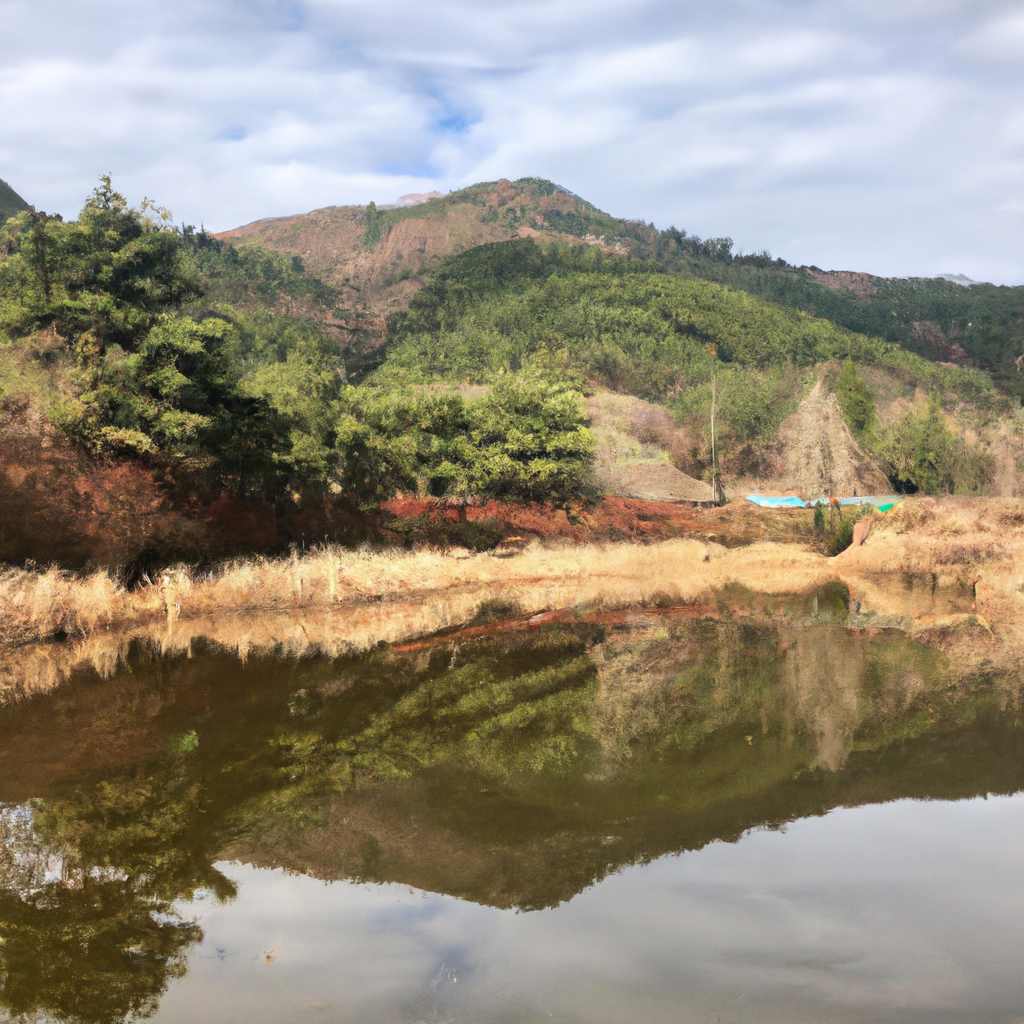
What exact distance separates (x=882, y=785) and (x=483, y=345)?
2104 inches

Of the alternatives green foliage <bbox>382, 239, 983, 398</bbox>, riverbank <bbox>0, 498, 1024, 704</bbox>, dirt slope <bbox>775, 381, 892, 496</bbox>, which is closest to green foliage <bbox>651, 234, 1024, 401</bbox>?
green foliage <bbox>382, 239, 983, 398</bbox>

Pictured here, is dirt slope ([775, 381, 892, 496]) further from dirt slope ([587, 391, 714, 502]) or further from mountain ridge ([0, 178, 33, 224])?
mountain ridge ([0, 178, 33, 224])

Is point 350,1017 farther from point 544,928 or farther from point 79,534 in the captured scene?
point 79,534

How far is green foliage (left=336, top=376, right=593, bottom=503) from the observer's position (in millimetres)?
23656

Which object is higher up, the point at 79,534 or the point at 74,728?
the point at 79,534

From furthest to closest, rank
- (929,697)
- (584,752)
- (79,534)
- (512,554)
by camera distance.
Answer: (512,554)
(79,534)
(929,697)
(584,752)

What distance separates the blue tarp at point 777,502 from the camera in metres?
30.9

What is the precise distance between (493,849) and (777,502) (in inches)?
1157

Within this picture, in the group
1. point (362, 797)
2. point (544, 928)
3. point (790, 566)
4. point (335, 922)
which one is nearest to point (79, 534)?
point (362, 797)

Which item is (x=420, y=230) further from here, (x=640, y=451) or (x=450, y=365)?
(x=640, y=451)

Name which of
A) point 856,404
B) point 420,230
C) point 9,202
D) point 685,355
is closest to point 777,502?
point 856,404

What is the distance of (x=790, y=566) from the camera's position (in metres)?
23.3

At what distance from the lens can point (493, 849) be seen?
6.62 meters

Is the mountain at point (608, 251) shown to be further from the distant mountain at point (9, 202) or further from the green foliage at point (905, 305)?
the distant mountain at point (9, 202)
